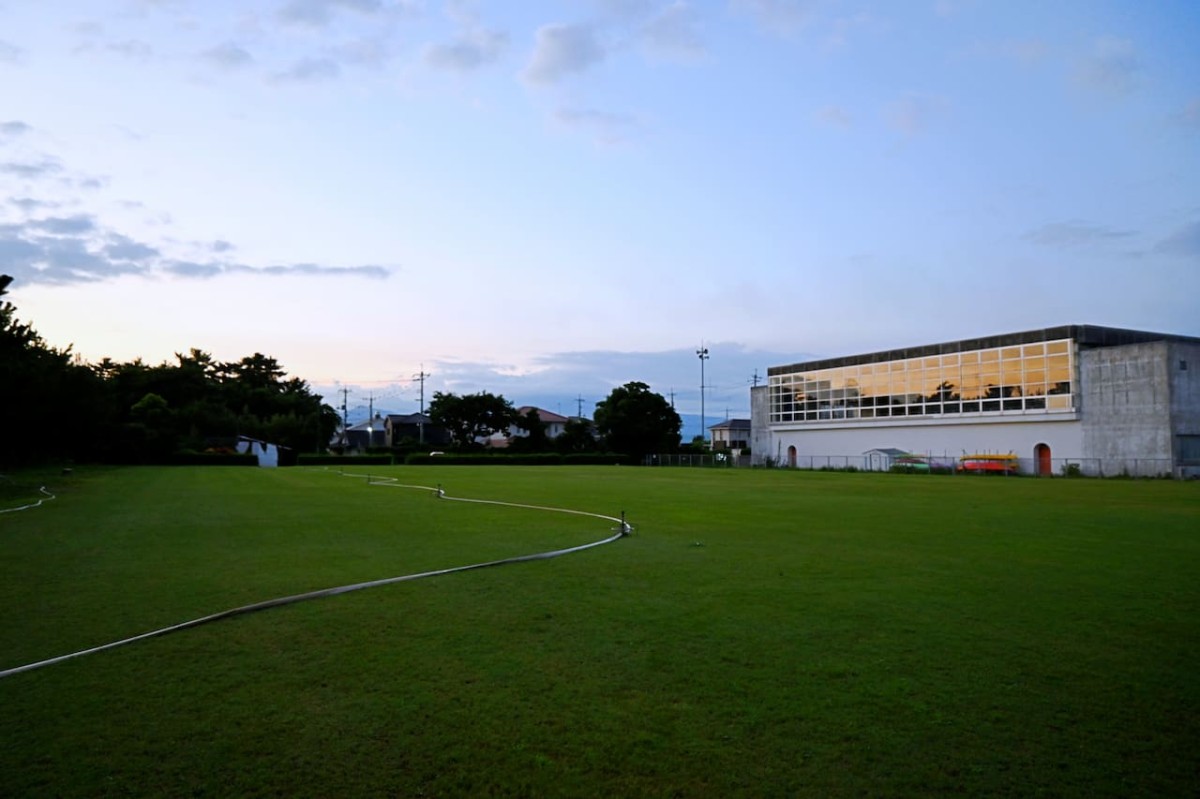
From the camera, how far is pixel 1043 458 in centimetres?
4531

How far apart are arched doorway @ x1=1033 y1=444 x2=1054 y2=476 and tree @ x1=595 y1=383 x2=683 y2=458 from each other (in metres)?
37.0

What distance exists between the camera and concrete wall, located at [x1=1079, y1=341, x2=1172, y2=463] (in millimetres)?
39062

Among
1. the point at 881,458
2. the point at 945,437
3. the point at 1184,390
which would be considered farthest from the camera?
the point at 881,458

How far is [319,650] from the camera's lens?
16.8 ft

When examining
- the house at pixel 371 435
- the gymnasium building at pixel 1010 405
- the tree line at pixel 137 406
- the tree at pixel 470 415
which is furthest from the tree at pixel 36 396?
the house at pixel 371 435

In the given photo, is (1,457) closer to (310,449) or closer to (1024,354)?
(310,449)

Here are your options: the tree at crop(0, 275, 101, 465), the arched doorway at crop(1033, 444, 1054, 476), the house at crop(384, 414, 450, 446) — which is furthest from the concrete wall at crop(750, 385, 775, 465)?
the house at crop(384, 414, 450, 446)

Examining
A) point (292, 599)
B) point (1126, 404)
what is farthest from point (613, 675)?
point (1126, 404)

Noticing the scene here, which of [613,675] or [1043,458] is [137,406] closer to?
[1043,458]

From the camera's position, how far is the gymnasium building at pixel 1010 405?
39.4 m

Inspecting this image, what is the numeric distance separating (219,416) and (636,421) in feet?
122

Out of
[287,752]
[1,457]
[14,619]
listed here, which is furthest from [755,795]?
[1,457]

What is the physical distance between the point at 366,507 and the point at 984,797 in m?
15.8

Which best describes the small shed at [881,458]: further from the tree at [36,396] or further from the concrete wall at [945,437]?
the tree at [36,396]
